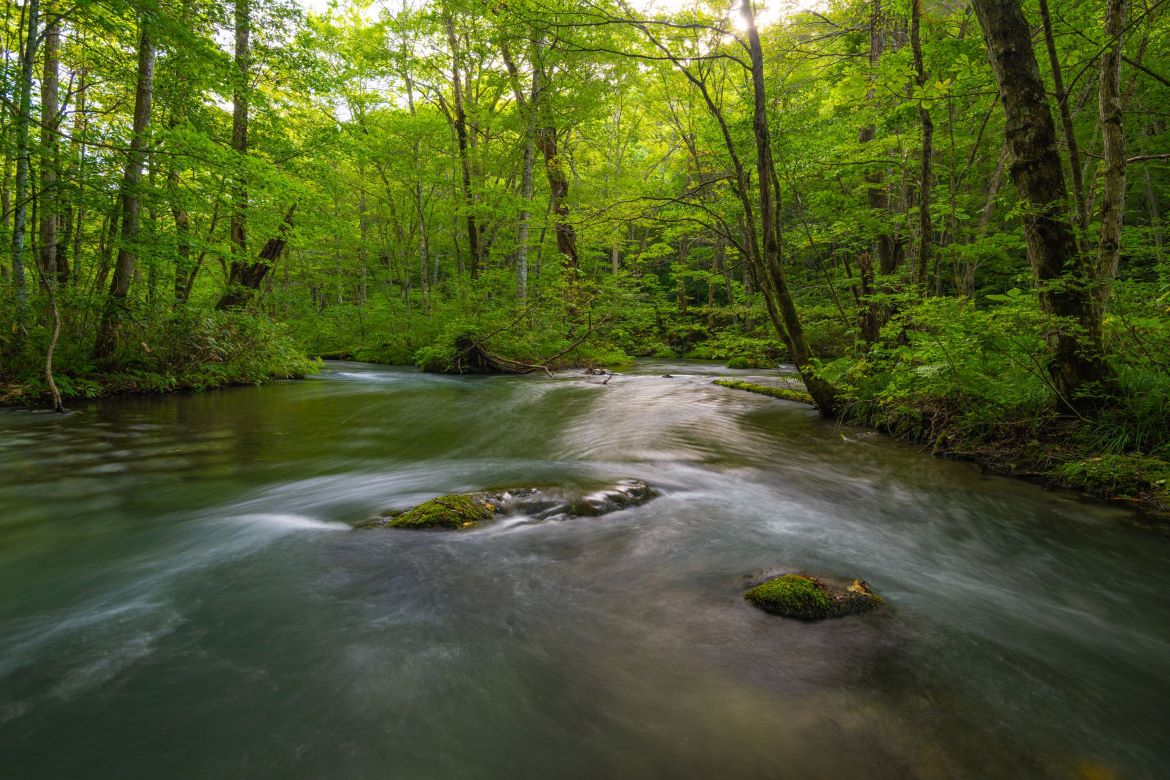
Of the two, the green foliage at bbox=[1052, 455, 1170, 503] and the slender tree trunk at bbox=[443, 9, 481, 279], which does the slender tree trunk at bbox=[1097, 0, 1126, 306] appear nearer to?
the green foliage at bbox=[1052, 455, 1170, 503]

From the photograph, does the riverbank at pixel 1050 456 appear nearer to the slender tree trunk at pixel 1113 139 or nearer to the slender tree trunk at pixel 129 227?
the slender tree trunk at pixel 1113 139

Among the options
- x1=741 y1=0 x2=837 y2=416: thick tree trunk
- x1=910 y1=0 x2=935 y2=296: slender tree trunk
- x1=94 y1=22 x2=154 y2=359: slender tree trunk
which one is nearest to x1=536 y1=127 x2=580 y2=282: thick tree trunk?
x1=741 y1=0 x2=837 y2=416: thick tree trunk

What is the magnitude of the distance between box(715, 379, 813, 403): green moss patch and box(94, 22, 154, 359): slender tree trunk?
425 inches

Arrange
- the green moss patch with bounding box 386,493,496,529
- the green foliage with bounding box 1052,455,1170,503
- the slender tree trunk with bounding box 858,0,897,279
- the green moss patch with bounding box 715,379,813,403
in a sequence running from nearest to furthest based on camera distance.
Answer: the green moss patch with bounding box 386,493,496,529
the green foliage with bounding box 1052,455,1170,503
the slender tree trunk with bounding box 858,0,897,279
the green moss patch with bounding box 715,379,813,403

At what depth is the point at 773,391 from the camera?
9.61m

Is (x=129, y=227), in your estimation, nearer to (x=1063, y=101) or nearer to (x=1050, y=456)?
(x=1063, y=101)

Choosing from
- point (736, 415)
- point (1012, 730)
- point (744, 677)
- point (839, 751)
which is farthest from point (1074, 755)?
point (736, 415)

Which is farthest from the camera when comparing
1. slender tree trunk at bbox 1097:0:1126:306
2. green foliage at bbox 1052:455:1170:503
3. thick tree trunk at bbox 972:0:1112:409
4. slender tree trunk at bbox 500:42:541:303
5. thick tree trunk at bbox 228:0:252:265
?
slender tree trunk at bbox 500:42:541:303

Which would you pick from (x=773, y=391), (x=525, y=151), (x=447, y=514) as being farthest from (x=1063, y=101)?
(x=525, y=151)

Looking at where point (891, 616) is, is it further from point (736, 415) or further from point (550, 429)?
point (736, 415)

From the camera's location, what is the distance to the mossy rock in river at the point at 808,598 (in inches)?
92.0

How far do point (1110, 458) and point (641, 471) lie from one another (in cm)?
383

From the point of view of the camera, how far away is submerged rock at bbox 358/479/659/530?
3346 millimetres

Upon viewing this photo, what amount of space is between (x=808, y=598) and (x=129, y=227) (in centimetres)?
1109
